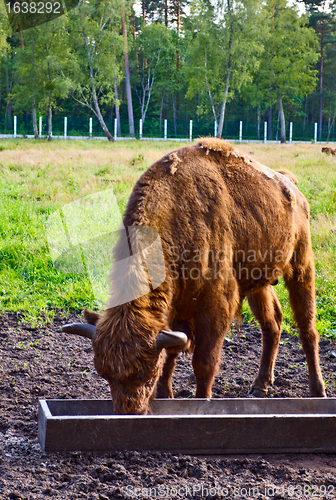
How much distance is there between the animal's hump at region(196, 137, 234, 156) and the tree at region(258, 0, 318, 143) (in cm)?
4100

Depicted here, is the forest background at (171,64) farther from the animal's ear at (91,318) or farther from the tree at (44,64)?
the animal's ear at (91,318)

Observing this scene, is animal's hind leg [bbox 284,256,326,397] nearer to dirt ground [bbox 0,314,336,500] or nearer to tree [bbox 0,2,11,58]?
dirt ground [bbox 0,314,336,500]

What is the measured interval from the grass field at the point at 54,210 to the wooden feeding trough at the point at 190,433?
3020 millimetres

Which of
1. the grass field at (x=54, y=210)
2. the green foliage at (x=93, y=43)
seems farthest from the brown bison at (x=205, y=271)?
the green foliage at (x=93, y=43)

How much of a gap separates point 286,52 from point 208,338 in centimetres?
4586

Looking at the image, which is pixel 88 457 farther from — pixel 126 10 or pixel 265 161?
pixel 126 10

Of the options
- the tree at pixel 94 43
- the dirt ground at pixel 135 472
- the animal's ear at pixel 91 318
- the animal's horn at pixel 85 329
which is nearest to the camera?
the dirt ground at pixel 135 472

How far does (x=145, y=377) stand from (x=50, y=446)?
76cm

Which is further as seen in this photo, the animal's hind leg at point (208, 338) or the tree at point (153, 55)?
the tree at point (153, 55)

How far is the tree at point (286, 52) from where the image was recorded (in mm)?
43562

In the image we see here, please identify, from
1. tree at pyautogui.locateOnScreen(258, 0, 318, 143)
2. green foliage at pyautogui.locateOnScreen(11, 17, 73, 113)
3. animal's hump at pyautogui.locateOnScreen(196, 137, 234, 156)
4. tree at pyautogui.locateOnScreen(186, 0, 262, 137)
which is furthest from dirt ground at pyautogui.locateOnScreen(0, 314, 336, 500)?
tree at pyautogui.locateOnScreen(258, 0, 318, 143)

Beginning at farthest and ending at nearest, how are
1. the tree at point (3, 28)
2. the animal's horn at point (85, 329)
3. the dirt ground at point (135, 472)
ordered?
the tree at point (3, 28) → the animal's horn at point (85, 329) → the dirt ground at point (135, 472)

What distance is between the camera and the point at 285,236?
457cm

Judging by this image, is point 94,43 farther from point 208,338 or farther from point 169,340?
point 169,340
